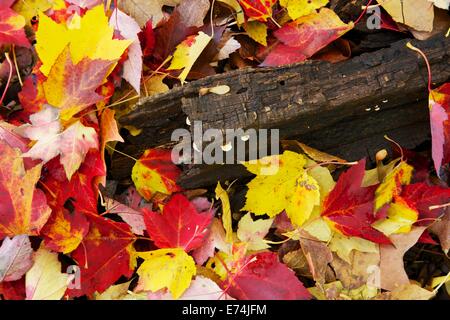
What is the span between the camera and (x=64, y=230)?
3.69ft

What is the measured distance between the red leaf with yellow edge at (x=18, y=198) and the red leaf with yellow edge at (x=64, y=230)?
0.03 metres

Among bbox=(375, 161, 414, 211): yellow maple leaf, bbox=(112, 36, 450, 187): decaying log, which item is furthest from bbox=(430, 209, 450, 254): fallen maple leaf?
bbox=(112, 36, 450, 187): decaying log

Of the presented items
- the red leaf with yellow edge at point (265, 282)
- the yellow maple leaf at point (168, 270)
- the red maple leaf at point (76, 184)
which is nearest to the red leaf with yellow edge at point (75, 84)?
the red maple leaf at point (76, 184)

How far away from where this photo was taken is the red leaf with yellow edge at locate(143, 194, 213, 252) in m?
1.11

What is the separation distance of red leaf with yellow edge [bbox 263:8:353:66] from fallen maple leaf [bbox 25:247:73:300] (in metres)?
0.59

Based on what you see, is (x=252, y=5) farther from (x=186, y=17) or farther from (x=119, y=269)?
(x=119, y=269)

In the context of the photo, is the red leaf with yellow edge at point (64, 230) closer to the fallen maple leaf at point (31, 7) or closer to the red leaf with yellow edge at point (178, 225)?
the red leaf with yellow edge at point (178, 225)

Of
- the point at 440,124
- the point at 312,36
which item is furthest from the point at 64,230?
the point at 440,124

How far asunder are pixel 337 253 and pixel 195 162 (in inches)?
14.0

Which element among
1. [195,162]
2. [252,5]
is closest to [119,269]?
[195,162]

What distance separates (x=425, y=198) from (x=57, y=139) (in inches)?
29.8

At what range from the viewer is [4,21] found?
117 cm

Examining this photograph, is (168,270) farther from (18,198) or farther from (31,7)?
(31,7)
